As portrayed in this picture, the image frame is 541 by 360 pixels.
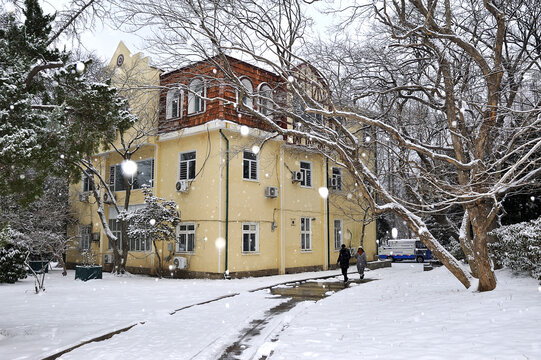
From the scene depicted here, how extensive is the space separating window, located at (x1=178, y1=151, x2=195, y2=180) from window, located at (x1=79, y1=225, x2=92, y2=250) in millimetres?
8509

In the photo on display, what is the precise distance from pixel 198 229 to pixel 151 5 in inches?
462

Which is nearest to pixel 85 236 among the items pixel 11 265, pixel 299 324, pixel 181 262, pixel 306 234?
pixel 11 265

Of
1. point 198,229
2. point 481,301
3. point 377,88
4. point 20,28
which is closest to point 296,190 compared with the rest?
point 198,229

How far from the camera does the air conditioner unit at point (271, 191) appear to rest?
21.4 metres

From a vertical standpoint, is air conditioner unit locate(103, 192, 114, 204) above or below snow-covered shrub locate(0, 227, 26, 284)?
above

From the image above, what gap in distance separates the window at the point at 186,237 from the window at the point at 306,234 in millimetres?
6236

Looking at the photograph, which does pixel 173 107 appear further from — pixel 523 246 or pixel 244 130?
pixel 523 246

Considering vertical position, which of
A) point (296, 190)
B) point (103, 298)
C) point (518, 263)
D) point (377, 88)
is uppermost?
point (377, 88)

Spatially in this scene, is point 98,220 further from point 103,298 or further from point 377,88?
point 377,88

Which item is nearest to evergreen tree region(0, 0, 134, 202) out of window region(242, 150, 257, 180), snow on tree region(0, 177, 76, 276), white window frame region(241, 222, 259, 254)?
white window frame region(241, 222, 259, 254)

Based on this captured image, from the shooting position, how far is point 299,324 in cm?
902

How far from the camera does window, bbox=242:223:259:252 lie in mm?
20547

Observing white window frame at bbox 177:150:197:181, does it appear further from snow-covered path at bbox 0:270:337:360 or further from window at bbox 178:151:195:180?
snow-covered path at bbox 0:270:337:360

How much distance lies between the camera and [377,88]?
1392cm
